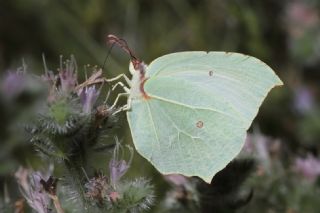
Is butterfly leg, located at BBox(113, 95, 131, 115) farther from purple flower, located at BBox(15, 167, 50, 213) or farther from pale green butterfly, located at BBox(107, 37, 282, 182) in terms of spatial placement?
purple flower, located at BBox(15, 167, 50, 213)

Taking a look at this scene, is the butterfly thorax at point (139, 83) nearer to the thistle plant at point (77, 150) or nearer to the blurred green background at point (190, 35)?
the thistle plant at point (77, 150)

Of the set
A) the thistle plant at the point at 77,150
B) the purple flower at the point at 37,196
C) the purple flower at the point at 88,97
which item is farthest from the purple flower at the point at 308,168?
the purple flower at the point at 37,196

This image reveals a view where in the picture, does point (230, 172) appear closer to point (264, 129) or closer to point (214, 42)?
point (264, 129)

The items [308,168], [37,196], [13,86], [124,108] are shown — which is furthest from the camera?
[13,86]

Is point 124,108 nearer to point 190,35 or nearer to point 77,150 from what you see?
point 77,150

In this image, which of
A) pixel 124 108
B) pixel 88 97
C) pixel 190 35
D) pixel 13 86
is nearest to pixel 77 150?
pixel 88 97

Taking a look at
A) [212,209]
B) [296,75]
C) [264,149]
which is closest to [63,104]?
[212,209]
